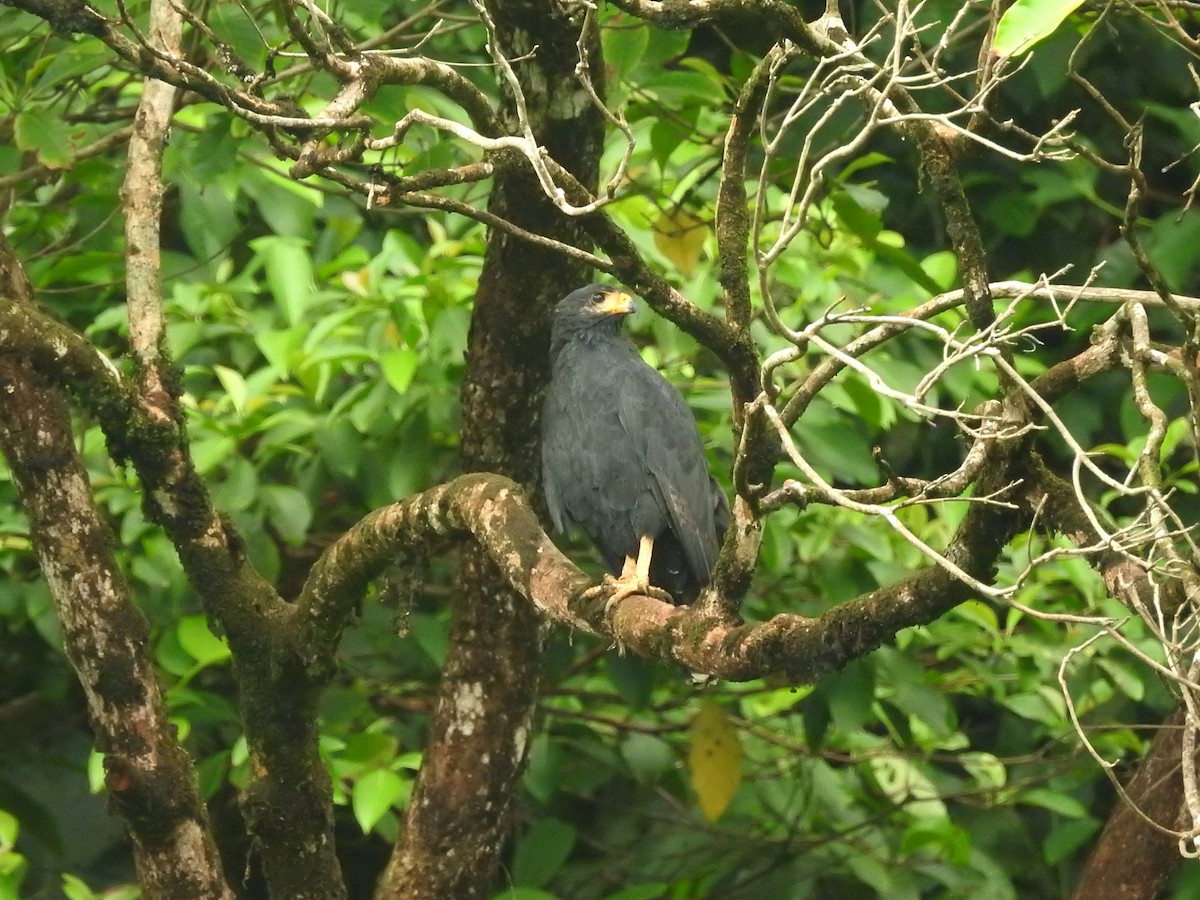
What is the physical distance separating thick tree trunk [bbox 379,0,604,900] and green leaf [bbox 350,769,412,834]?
0.15 metres

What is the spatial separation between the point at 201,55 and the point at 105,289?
87cm

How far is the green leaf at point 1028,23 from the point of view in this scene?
1.68m

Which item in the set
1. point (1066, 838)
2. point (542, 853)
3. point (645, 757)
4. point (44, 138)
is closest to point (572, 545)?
point (645, 757)

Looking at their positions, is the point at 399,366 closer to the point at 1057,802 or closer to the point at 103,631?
the point at 103,631

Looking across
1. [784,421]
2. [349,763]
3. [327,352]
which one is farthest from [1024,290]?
[349,763]

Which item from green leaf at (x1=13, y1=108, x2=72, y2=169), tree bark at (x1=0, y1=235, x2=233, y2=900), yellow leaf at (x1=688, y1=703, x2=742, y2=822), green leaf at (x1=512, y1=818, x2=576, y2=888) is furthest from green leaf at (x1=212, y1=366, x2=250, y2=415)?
yellow leaf at (x1=688, y1=703, x2=742, y2=822)

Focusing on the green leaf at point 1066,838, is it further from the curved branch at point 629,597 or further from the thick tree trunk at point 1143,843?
the curved branch at point 629,597

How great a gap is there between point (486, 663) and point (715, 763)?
2.90 feet

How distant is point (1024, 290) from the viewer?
2178mm

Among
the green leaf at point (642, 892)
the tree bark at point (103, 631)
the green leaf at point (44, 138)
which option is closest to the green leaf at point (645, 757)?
the green leaf at point (642, 892)

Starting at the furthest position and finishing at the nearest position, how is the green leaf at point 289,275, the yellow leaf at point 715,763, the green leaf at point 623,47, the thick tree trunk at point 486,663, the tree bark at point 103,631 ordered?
1. the yellow leaf at point 715,763
2. the green leaf at point 289,275
3. the thick tree trunk at point 486,663
4. the green leaf at point 623,47
5. the tree bark at point 103,631

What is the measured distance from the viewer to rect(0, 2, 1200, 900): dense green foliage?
12.0ft

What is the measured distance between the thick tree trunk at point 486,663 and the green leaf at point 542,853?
37 cm

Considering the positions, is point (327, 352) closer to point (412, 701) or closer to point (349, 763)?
point (349, 763)
